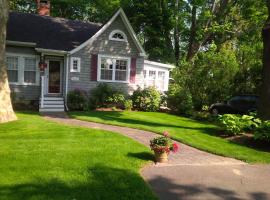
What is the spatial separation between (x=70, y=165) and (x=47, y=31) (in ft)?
55.8

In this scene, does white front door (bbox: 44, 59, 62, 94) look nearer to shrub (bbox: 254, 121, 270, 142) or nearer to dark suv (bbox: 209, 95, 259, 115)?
dark suv (bbox: 209, 95, 259, 115)

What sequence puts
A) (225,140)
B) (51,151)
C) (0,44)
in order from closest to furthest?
(51,151), (225,140), (0,44)

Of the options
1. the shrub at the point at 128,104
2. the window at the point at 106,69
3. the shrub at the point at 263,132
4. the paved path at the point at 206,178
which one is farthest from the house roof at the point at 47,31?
the paved path at the point at 206,178

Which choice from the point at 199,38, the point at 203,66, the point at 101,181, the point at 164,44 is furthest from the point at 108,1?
the point at 101,181

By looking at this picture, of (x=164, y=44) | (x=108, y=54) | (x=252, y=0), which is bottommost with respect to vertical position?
(x=108, y=54)

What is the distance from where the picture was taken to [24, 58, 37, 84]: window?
21469 mm

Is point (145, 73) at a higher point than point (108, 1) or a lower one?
lower

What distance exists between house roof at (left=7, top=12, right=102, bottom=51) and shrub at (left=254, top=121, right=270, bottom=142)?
530 inches

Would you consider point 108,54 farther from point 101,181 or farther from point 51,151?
point 101,181

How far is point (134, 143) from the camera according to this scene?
11.1 m

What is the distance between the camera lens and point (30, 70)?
21562mm

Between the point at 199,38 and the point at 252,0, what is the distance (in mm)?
5873

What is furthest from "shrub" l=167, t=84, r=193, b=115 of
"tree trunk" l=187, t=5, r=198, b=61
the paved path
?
"tree trunk" l=187, t=5, r=198, b=61

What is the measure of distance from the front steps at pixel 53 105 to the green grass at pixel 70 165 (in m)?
7.59
